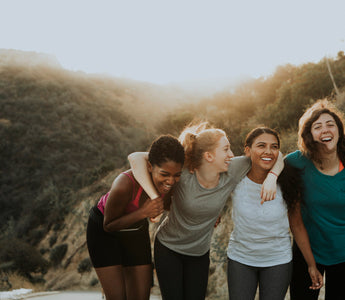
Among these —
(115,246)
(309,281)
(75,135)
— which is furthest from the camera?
(75,135)

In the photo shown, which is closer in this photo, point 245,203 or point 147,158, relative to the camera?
point 245,203

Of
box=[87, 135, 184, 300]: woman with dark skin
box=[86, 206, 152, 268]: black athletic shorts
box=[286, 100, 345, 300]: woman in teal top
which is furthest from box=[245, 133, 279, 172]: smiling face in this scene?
box=[86, 206, 152, 268]: black athletic shorts

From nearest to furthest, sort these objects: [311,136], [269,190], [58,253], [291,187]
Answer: [269,190] → [291,187] → [311,136] → [58,253]

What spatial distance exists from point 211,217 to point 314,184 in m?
0.86

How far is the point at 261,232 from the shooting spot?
240 centimetres

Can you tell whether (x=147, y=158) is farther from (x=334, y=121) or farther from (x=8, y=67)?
(x=8, y=67)

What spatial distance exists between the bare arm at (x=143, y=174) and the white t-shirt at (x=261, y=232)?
2.24 ft

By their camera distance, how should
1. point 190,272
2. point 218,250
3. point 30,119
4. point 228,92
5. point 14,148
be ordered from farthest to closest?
point 30,119 → point 14,148 → point 228,92 → point 218,250 → point 190,272

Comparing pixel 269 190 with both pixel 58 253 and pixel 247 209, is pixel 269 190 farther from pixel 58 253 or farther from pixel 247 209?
pixel 58 253

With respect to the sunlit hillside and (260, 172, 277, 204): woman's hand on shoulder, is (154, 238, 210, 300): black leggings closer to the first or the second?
(260, 172, 277, 204): woman's hand on shoulder

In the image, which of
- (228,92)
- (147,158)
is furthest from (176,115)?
(147,158)

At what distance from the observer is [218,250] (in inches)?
306

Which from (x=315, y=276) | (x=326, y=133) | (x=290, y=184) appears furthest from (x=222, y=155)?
(x=315, y=276)

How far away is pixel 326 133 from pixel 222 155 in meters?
0.85
